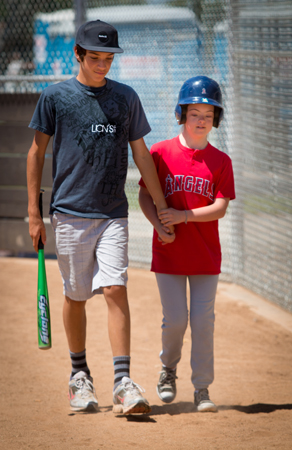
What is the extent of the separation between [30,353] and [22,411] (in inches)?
42.4

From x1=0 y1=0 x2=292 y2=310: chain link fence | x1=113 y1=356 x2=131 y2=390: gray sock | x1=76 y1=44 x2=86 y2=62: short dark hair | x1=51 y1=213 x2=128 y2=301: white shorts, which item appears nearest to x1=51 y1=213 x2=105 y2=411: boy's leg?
x1=51 y1=213 x2=128 y2=301: white shorts

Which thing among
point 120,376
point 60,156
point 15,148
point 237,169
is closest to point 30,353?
point 120,376

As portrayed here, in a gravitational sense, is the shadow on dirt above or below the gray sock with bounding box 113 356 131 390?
below

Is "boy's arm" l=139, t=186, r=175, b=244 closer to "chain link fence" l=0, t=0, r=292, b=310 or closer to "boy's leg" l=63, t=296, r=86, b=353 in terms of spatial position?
"boy's leg" l=63, t=296, r=86, b=353

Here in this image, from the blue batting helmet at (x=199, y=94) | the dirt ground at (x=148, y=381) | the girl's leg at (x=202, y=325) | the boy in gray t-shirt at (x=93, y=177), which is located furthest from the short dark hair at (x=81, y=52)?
the dirt ground at (x=148, y=381)

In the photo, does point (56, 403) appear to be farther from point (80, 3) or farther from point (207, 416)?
point (80, 3)

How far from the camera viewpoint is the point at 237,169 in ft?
19.6

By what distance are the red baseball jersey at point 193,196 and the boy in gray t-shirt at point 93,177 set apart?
0.12 meters

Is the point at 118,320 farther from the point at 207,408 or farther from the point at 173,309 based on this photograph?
the point at 207,408

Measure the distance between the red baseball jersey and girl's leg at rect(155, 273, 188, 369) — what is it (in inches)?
3.0

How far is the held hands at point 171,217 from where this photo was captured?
10.2 ft

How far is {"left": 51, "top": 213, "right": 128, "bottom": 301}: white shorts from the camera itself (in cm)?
309

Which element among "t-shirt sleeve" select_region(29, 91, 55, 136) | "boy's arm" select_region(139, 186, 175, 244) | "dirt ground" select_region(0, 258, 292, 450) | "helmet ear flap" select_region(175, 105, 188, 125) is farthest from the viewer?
"helmet ear flap" select_region(175, 105, 188, 125)

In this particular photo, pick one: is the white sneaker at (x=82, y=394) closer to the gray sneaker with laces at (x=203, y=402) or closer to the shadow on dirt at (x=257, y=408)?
the gray sneaker with laces at (x=203, y=402)
